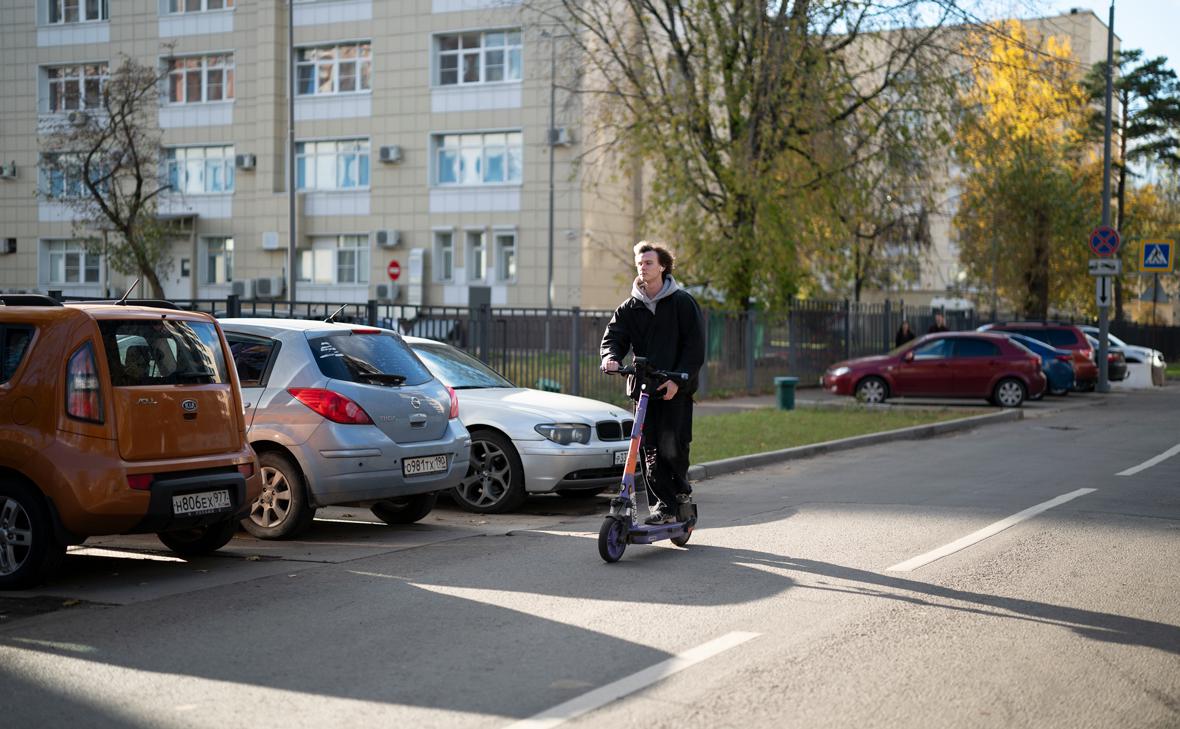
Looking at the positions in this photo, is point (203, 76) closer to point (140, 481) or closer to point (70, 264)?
point (70, 264)

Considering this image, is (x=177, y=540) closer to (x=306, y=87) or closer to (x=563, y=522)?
(x=563, y=522)

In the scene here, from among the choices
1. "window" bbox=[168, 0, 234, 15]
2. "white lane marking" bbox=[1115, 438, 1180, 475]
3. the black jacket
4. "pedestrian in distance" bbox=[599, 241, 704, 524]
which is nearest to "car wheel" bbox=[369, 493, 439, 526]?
"pedestrian in distance" bbox=[599, 241, 704, 524]

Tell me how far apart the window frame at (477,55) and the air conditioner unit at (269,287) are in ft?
29.9

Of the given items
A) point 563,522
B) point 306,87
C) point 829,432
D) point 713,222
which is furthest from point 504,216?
point 563,522

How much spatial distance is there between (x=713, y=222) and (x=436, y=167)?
2003 centimetres

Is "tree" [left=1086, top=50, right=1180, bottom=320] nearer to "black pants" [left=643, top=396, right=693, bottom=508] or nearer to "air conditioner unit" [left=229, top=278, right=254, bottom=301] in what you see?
"air conditioner unit" [left=229, top=278, right=254, bottom=301]

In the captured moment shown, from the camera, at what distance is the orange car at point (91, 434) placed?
7.72 meters

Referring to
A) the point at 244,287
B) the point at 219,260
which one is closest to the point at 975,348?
the point at 244,287

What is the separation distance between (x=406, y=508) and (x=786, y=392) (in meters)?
13.5

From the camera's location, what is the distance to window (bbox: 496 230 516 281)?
1805 inches

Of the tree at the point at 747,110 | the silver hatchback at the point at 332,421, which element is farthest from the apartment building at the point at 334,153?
the silver hatchback at the point at 332,421

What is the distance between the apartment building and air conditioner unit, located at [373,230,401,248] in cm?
7

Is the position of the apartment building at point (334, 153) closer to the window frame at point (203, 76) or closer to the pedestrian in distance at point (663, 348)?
the window frame at point (203, 76)

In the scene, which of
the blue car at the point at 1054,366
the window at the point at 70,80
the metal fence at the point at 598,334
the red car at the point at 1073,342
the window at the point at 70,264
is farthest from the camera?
the window at the point at 70,264
